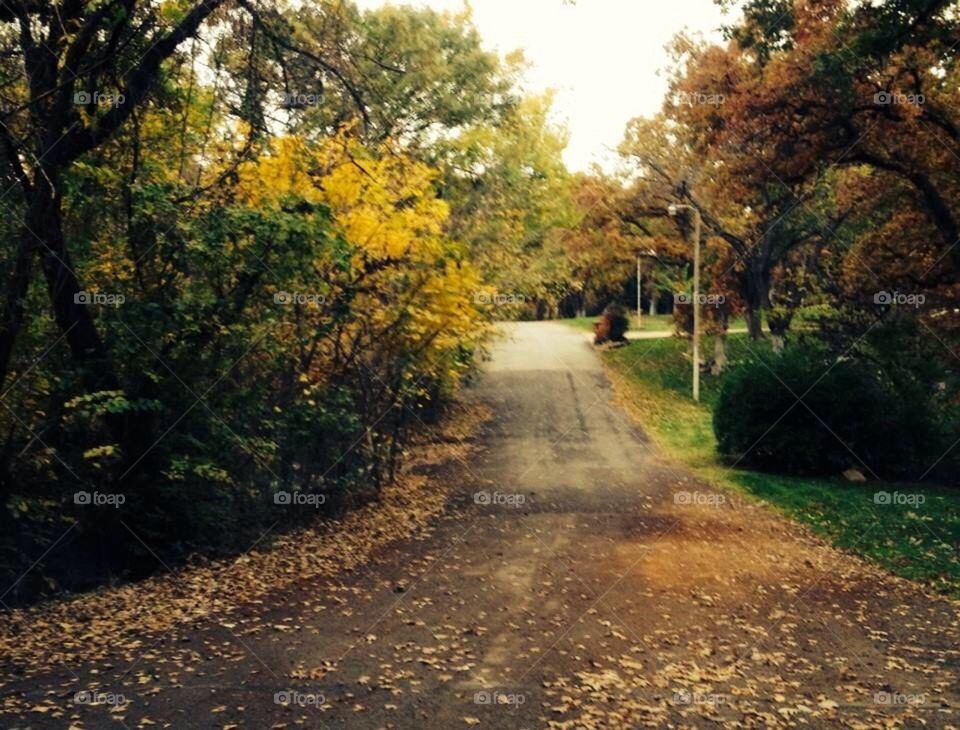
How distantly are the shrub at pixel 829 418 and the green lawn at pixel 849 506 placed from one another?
566 mm

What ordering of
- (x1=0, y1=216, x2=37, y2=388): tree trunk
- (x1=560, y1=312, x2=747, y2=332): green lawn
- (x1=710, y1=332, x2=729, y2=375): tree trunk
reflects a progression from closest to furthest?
(x1=0, y1=216, x2=37, y2=388): tree trunk, (x1=710, y1=332, x2=729, y2=375): tree trunk, (x1=560, y1=312, x2=747, y2=332): green lawn

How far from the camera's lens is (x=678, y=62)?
2731 centimetres

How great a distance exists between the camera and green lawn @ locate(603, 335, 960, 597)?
469 inches

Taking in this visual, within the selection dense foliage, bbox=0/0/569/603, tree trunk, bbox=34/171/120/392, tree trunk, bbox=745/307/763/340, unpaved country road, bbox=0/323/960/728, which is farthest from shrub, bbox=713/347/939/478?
tree trunk, bbox=745/307/763/340

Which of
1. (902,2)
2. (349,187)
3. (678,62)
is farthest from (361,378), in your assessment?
(678,62)

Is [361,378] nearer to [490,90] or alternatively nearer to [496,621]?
[496,621]

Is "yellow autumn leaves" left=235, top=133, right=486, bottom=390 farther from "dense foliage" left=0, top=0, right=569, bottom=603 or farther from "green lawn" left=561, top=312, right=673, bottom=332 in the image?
"green lawn" left=561, top=312, right=673, bottom=332

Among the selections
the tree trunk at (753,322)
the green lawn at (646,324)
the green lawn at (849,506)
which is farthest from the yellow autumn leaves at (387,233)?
the green lawn at (646,324)

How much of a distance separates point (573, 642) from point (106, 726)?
13.8 feet

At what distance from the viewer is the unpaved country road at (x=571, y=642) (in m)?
6.60

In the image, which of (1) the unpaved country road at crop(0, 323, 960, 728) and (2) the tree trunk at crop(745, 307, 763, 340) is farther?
(2) the tree trunk at crop(745, 307, 763, 340)

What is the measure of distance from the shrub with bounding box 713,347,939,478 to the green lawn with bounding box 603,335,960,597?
57 cm

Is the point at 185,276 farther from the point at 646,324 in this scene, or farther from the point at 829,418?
the point at 646,324

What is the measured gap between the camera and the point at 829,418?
17328 mm
